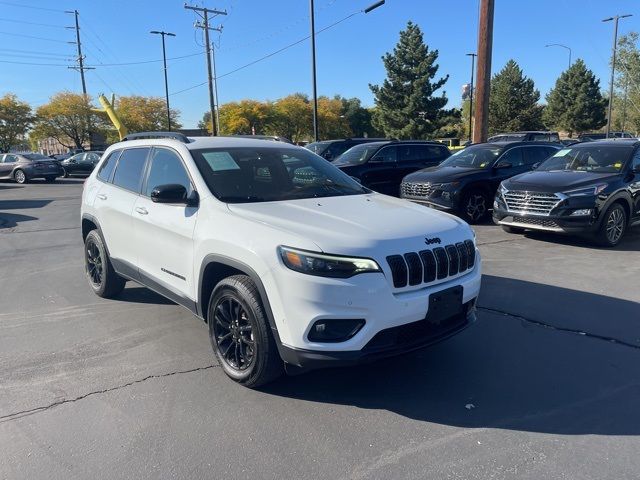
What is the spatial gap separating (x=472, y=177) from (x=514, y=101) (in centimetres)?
5026

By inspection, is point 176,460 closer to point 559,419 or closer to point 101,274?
point 559,419

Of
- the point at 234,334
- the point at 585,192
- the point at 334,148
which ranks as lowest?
the point at 234,334

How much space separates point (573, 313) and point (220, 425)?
3750 mm

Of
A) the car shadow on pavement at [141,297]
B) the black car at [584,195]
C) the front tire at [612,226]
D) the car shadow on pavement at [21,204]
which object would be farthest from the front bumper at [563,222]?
the car shadow on pavement at [21,204]

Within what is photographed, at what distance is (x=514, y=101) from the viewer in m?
55.1

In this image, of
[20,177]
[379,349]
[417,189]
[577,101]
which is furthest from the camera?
[577,101]

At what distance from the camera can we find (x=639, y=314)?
5.01m

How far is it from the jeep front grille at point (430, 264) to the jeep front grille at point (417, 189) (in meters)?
6.99

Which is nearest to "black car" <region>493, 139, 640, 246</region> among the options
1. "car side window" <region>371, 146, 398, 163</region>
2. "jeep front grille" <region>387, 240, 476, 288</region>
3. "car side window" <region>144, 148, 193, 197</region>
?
"car side window" <region>371, 146, 398, 163</region>

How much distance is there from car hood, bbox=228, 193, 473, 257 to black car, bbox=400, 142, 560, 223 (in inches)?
253

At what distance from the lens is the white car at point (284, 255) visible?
121 inches

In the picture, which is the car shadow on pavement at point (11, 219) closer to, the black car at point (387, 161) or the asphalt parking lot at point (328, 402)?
the asphalt parking lot at point (328, 402)

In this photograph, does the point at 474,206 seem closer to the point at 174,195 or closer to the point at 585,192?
the point at 585,192

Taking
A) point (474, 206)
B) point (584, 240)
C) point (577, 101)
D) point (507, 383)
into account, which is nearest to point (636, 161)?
point (584, 240)
